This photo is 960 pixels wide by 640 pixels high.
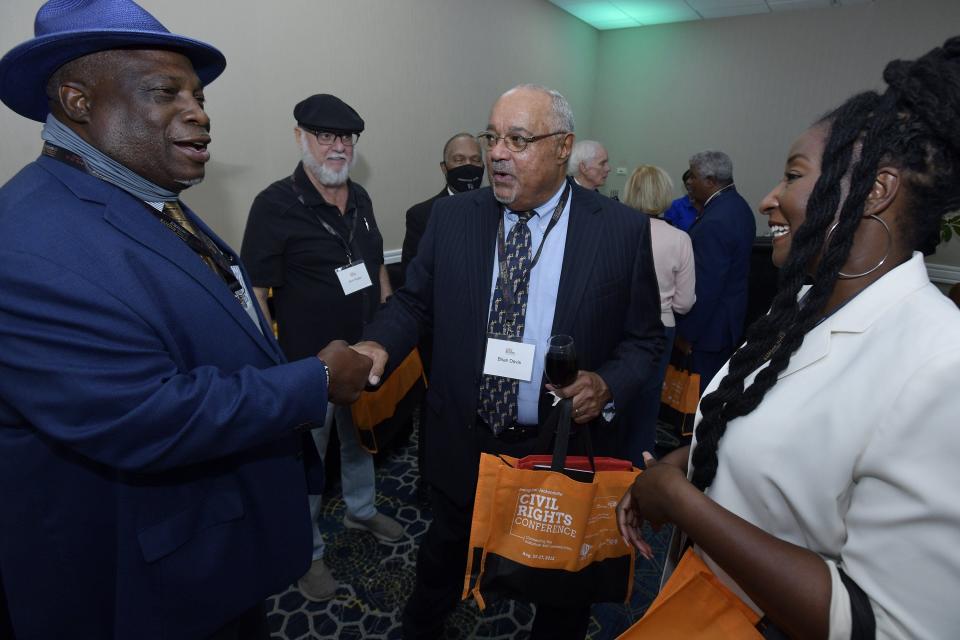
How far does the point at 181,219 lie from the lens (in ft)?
4.41

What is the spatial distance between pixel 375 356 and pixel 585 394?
687 millimetres

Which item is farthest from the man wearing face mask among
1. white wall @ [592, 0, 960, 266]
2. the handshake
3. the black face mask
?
white wall @ [592, 0, 960, 266]

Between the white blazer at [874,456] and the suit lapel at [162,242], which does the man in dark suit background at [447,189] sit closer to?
the suit lapel at [162,242]

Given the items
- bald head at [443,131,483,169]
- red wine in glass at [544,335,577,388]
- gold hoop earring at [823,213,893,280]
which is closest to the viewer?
gold hoop earring at [823,213,893,280]

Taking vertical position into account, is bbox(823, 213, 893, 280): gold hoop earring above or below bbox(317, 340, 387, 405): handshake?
above

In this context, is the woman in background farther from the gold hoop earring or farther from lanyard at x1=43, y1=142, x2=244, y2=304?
lanyard at x1=43, y1=142, x2=244, y2=304

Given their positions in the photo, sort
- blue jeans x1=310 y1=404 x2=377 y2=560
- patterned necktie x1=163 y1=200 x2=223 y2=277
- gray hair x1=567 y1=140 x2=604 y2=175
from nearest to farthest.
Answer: patterned necktie x1=163 y1=200 x2=223 y2=277, blue jeans x1=310 y1=404 x2=377 y2=560, gray hair x1=567 y1=140 x2=604 y2=175

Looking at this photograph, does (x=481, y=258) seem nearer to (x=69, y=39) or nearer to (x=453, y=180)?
(x=69, y=39)

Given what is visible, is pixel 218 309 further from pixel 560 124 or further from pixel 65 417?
pixel 560 124

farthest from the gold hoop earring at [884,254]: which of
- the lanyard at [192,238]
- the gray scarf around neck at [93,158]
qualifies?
the gray scarf around neck at [93,158]

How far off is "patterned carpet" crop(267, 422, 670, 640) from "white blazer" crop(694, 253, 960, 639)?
1.63m

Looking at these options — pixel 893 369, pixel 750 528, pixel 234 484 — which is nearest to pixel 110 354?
pixel 234 484

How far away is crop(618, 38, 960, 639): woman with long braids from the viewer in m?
0.73

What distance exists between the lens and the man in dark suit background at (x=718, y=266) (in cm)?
A: 348
